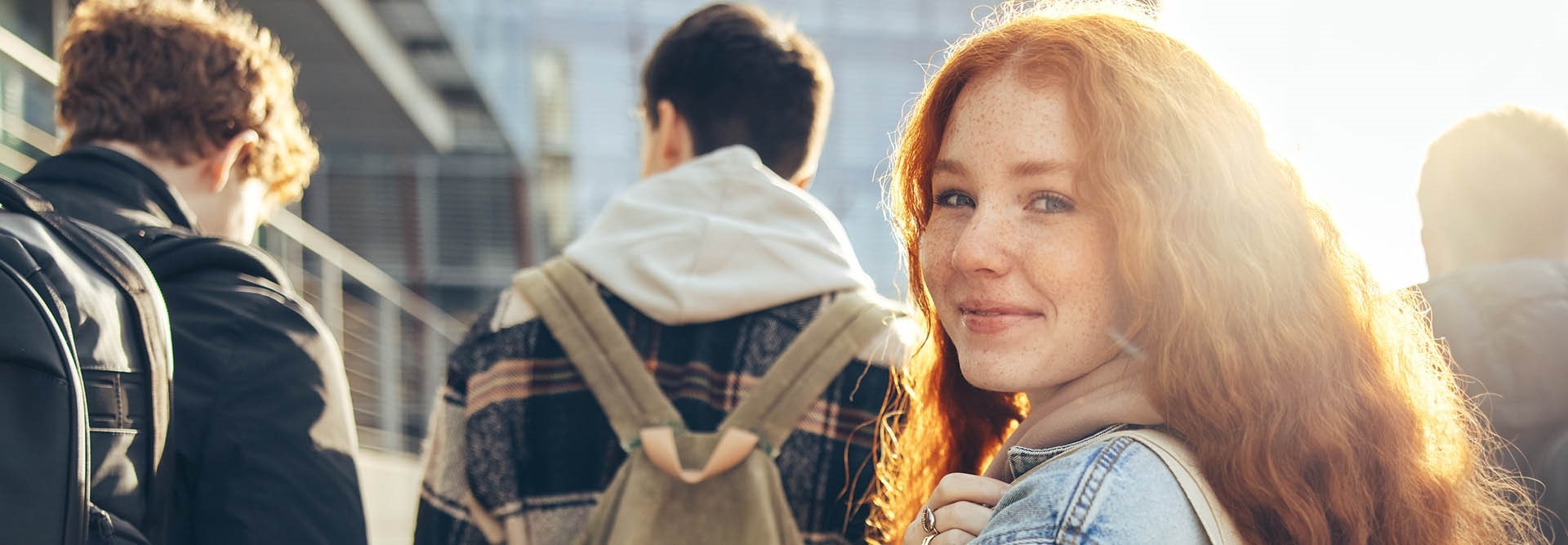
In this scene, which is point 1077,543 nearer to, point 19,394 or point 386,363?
point 19,394

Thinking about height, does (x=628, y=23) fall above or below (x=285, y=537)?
above

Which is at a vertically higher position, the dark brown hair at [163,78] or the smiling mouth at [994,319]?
the dark brown hair at [163,78]

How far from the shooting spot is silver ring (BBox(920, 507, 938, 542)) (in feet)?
4.56

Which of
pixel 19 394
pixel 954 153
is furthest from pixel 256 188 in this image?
pixel 954 153

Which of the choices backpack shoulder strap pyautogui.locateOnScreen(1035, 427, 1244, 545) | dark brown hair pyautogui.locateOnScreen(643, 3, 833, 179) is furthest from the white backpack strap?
dark brown hair pyautogui.locateOnScreen(643, 3, 833, 179)

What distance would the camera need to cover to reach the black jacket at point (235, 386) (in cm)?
200

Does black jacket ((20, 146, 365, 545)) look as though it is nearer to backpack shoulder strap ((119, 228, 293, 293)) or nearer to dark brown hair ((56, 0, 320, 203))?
backpack shoulder strap ((119, 228, 293, 293))

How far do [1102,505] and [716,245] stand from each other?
1.32 metres

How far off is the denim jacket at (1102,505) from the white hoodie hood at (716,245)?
1.16m

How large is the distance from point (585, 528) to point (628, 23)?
51.8 feet

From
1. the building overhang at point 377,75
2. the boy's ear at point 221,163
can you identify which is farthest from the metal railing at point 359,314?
the building overhang at point 377,75

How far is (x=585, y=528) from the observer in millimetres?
2328

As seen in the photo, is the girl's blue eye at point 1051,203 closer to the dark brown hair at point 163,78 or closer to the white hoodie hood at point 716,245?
the white hoodie hood at point 716,245

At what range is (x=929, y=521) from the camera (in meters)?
1.40
